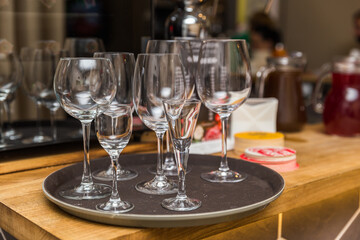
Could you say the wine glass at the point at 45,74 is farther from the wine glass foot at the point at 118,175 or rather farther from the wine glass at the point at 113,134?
the wine glass at the point at 113,134

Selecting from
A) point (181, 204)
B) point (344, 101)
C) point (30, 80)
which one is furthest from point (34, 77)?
point (344, 101)

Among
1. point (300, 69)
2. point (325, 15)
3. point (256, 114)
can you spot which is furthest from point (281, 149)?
point (325, 15)

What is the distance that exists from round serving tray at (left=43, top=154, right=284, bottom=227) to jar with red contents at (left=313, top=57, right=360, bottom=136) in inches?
21.2

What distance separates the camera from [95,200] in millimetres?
831

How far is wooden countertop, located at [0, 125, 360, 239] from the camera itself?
2.41 feet

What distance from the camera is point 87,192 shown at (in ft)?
2.84

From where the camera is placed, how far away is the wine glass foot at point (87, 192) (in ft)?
2.77

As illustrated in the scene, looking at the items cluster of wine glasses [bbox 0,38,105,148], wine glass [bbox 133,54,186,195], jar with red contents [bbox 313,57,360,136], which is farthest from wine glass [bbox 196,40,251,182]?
jar with red contents [bbox 313,57,360,136]

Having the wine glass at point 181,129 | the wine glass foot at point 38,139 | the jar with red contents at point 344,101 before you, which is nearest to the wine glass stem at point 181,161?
the wine glass at point 181,129

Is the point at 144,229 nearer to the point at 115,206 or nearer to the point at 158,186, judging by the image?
the point at 115,206

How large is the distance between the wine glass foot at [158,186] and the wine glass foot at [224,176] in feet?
0.28

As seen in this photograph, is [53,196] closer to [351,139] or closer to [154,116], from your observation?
[154,116]

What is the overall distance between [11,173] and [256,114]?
650 millimetres

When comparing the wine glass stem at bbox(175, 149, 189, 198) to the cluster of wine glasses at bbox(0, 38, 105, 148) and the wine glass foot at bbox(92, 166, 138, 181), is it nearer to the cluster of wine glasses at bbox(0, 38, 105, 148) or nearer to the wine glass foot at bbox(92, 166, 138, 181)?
the wine glass foot at bbox(92, 166, 138, 181)
